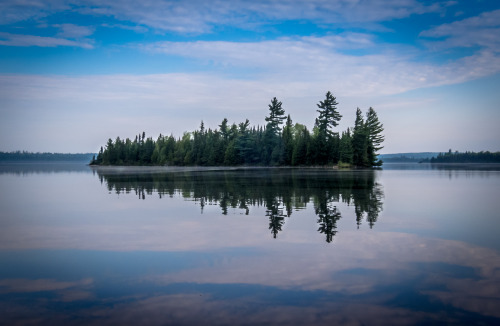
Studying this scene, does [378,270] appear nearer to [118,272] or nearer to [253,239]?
[253,239]

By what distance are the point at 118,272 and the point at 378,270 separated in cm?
617

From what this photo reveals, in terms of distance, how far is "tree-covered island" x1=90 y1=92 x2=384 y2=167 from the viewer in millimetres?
98875

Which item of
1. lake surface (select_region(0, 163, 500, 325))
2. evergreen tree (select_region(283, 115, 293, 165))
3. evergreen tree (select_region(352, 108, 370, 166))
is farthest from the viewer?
evergreen tree (select_region(283, 115, 293, 165))

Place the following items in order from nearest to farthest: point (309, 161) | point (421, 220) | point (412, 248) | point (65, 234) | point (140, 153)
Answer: point (412, 248) < point (65, 234) < point (421, 220) < point (309, 161) < point (140, 153)

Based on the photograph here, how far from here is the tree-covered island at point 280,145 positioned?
98875 mm

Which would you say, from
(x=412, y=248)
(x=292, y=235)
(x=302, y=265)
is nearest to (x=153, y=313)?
(x=302, y=265)

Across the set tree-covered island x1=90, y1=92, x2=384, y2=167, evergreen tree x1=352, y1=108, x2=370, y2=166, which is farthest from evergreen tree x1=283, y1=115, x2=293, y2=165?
evergreen tree x1=352, y1=108, x2=370, y2=166

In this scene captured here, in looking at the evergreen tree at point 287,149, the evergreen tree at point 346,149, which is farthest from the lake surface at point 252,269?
the evergreen tree at point 287,149

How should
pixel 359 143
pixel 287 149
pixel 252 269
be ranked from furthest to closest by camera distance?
pixel 287 149
pixel 359 143
pixel 252 269

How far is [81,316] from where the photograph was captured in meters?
6.45

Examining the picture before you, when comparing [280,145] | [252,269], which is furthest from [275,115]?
[252,269]

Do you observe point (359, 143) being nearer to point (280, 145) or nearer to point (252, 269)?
point (280, 145)

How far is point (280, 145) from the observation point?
11681cm

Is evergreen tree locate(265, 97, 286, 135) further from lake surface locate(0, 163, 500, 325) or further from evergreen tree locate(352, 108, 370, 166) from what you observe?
lake surface locate(0, 163, 500, 325)
